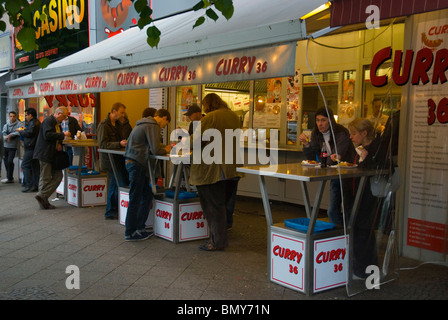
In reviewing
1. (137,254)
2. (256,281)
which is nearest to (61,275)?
(137,254)

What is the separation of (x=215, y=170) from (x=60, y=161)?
400cm

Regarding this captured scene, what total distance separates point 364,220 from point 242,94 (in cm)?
560

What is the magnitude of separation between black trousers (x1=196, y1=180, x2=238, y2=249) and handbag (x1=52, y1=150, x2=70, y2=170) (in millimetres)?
3708

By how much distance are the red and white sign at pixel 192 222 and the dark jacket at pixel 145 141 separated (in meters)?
0.78

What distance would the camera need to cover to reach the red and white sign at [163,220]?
20.1 feet

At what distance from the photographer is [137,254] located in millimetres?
5645

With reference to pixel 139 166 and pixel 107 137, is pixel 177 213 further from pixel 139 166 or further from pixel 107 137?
pixel 107 137

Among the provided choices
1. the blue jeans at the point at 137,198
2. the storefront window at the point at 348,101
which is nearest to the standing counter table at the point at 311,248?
the blue jeans at the point at 137,198

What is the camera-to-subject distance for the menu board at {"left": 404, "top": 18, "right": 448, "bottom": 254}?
5105 mm

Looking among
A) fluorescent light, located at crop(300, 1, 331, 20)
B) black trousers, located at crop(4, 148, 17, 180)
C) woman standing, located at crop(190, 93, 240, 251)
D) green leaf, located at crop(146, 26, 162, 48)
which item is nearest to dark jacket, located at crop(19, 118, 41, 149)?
black trousers, located at crop(4, 148, 17, 180)

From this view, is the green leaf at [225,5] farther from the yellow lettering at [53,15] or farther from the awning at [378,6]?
the yellow lettering at [53,15]

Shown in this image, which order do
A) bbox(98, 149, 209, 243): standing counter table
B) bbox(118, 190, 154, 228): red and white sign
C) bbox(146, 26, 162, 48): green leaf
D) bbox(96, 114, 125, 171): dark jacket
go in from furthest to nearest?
1. bbox(96, 114, 125, 171): dark jacket
2. bbox(118, 190, 154, 228): red and white sign
3. bbox(98, 149, 209, 243): standing counter table
4. bbox(146, 26, 162, 48): green leaf

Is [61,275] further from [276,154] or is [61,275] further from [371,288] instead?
[276,154]

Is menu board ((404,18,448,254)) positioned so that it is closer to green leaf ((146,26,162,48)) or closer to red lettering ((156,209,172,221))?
red lettering ((156,209,172,221))
